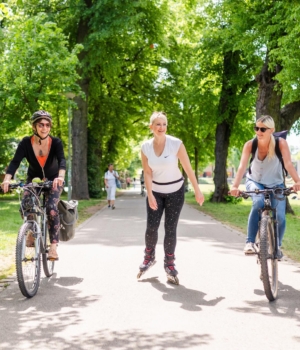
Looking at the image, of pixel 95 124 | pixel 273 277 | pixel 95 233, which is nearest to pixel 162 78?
pixel 95 124

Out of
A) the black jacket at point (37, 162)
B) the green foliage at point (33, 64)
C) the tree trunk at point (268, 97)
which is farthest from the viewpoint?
the green foliage at point (33, 64)

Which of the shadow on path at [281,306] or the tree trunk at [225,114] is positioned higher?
the tree trunk at [225,114]

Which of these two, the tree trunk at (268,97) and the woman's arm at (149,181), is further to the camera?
the tree trunk at (268,97)

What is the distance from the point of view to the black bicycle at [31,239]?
606 cm

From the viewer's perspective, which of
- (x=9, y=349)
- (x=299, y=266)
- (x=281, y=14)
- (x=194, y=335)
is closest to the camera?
(x=9, y=349)

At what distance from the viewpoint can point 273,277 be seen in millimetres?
6121

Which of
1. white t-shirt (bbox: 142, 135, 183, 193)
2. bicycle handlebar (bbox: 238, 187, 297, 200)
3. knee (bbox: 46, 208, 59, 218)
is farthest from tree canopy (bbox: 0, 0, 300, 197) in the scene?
bicycle handlebar (bbox: 238, 187, 297, 200)

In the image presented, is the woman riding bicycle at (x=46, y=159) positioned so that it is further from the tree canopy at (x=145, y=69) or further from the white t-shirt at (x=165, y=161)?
the tree canopy at (x=145, y=69)

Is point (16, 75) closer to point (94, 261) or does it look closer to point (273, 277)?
point (94, 261)

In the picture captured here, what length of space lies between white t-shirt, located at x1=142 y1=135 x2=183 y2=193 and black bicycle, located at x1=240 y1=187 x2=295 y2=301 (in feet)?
3.06

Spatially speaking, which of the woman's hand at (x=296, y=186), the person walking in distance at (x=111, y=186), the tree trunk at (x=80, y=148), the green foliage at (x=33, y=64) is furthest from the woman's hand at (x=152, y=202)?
the tree trunk at (x=80, y=148)

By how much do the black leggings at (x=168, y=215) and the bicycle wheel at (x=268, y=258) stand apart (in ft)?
3.88

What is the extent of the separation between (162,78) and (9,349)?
30.5 metres

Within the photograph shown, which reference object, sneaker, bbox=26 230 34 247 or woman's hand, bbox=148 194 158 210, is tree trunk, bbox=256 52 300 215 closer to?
woman's hand, bbox=148 194 158 210
